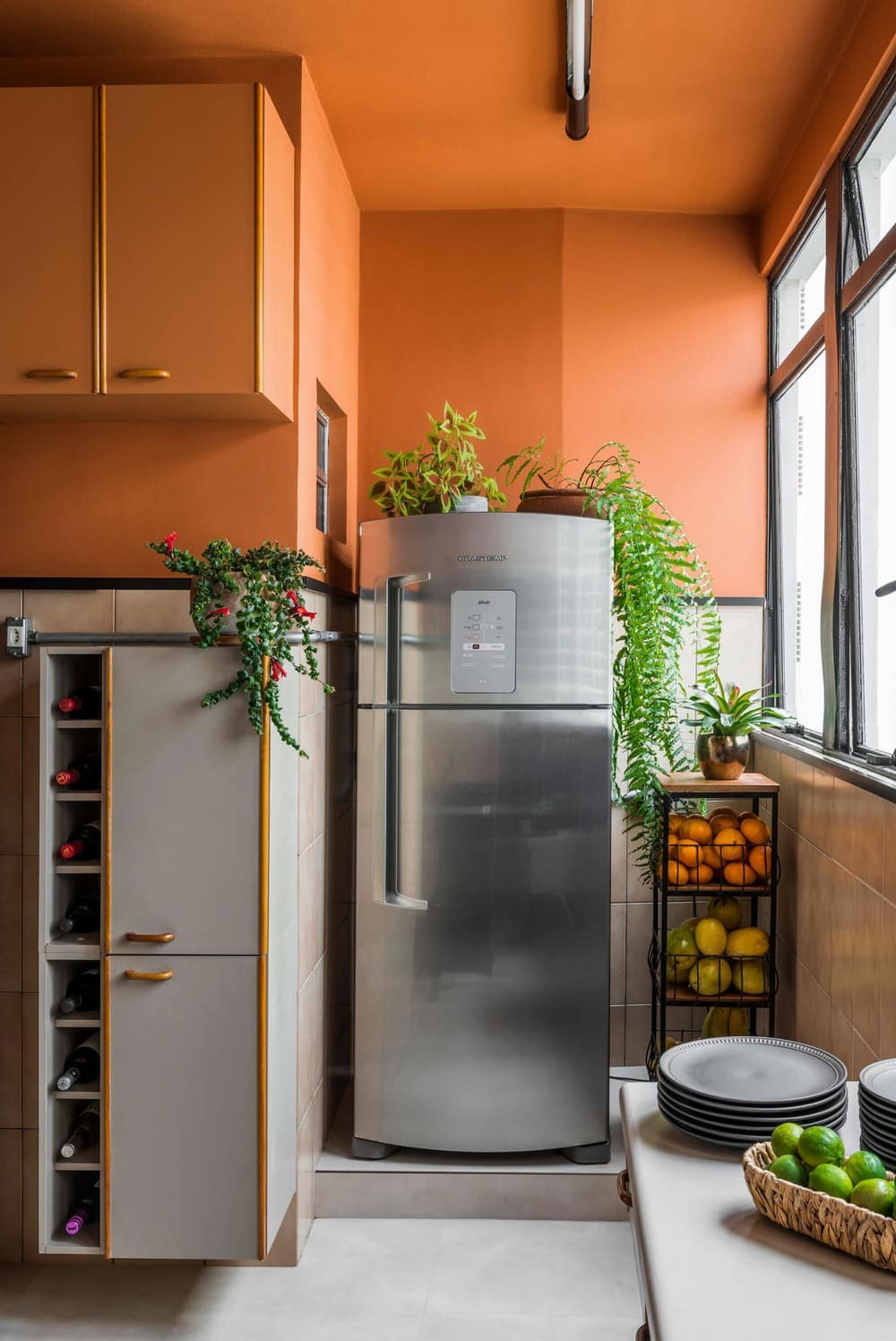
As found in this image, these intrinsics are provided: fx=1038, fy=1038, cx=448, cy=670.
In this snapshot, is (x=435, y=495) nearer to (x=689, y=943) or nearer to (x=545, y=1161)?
(x=689, y=943)

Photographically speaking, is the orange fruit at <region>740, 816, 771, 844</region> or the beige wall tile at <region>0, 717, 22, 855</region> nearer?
the beige wall tile at <region>0, 717, 22, 855</region>

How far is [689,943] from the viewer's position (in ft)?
9.63

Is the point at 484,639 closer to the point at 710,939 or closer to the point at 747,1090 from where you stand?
the point at 710,939

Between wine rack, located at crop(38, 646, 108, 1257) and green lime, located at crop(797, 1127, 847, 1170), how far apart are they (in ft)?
5.03

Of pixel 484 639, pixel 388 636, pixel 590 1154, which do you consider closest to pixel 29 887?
pixel 388 636

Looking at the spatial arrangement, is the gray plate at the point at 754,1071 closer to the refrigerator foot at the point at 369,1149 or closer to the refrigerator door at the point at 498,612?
the refrigerator door at the point at 498,612

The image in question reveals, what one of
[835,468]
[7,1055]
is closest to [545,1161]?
[7,1055]

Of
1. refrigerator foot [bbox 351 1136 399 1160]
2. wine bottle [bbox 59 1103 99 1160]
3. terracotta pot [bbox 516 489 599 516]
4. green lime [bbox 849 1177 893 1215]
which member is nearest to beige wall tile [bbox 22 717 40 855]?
wine bottle [bbox 59 1103 99 1160]

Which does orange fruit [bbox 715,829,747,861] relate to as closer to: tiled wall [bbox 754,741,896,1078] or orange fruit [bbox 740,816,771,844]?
orange fruit [bbox 740,816,771,844]

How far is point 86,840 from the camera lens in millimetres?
2268

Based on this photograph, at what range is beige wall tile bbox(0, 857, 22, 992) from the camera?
8.18 ft

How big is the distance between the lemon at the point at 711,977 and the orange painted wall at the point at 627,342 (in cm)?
120

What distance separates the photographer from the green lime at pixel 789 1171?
1.06m

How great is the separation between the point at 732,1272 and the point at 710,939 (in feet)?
6.49
